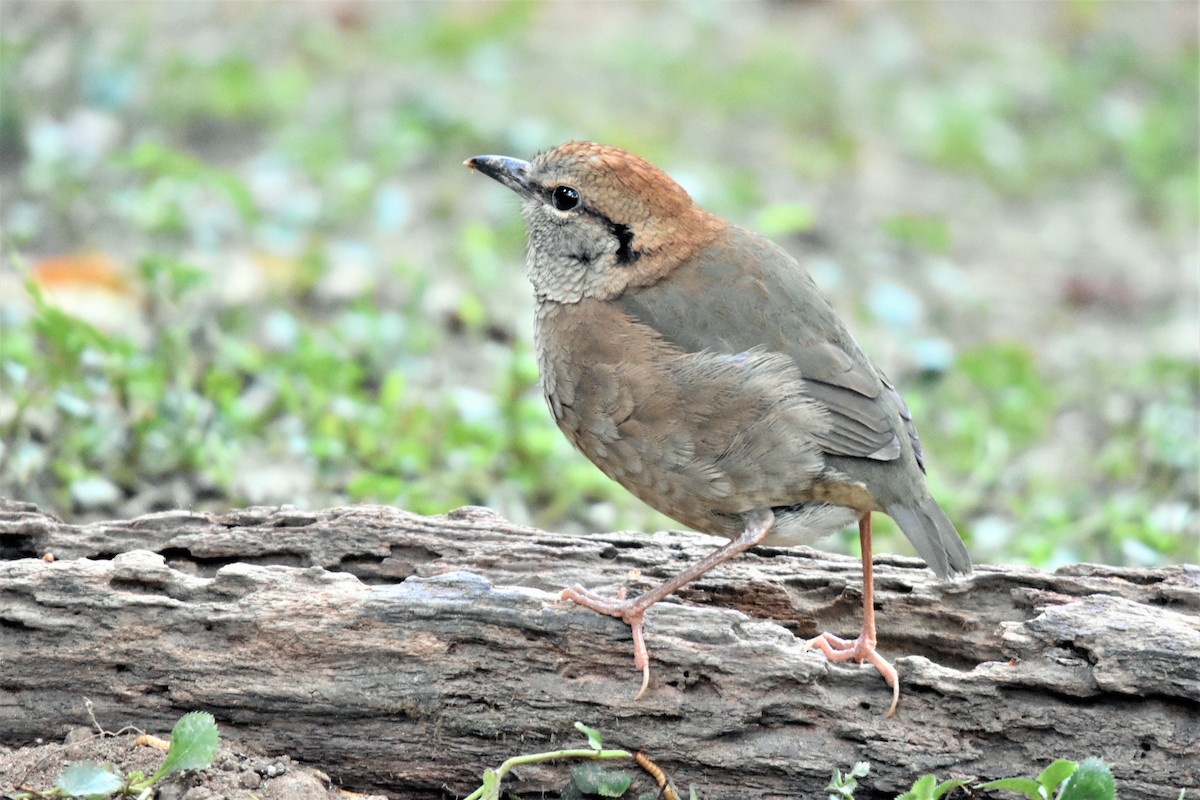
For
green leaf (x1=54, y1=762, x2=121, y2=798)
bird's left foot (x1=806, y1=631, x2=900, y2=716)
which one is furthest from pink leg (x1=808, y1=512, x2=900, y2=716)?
green leaf (x1=54, y1=762, x2=121, y2=798)

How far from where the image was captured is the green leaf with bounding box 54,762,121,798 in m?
3.31

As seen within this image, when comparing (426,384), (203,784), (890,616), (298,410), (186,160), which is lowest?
(203,784)

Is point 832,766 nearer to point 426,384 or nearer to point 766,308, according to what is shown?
point 766,308

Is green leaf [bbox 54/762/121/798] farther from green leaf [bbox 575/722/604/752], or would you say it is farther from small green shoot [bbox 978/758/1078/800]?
small green shoot [bbox 978/758/1078/800]

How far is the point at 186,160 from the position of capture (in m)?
7.11

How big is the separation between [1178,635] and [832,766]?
1037 mm

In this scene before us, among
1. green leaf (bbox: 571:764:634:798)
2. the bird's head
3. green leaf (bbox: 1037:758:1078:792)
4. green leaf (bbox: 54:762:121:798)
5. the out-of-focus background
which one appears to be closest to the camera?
green leaf (bbox: 54:762:121:798)

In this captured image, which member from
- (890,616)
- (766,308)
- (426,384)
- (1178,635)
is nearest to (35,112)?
(426,384)

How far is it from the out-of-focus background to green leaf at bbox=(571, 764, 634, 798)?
2072mm

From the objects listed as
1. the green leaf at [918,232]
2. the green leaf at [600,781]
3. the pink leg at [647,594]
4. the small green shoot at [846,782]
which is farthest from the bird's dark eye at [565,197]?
the green leaf at [918,232]

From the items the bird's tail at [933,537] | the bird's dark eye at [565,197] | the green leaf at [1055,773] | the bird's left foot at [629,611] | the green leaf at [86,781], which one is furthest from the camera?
the bird's dark eye at [565,197]

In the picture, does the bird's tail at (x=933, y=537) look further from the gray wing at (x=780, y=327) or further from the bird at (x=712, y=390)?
the gray wing at (x=780, y=327)

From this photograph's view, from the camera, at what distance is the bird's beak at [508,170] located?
4684 millimetres

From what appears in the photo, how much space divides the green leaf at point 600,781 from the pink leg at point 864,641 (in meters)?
0.74
